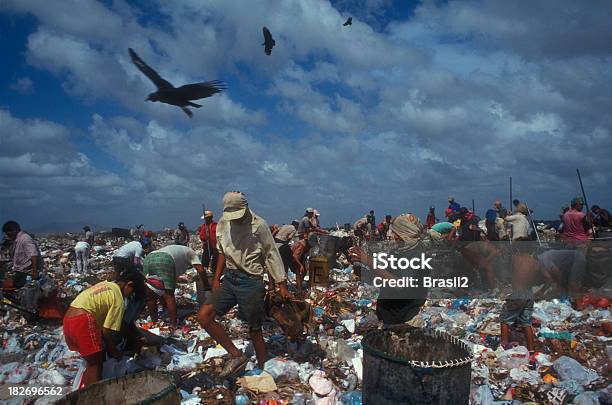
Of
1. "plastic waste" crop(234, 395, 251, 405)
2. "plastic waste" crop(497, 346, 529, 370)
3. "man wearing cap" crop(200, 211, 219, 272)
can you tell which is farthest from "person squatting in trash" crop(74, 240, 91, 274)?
"plastic waste" crop(497, 346, 529, 370)

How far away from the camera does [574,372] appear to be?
3.91 meters

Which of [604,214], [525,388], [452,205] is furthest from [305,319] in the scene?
[452,205]

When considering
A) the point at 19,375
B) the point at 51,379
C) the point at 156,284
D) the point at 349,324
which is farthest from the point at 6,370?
the point at 349,324

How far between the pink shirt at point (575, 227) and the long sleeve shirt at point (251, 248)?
5913 millimetres

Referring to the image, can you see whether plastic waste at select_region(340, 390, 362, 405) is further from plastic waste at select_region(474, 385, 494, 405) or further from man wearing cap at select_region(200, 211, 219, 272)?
man wearing cap at select_region(200, 211, 219, 272)

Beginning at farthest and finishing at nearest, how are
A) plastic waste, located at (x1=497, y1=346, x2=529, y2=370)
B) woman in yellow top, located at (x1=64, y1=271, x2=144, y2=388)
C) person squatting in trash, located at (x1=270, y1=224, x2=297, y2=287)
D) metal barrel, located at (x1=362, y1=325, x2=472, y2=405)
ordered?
person squatting in trash, located at (x1=270, y1=224, x2=297, y2=287)
plastic waste, located at (x1=497, y1=346, x2=529, y2=370)
woman in yellow top, located at (x1=64, y1=271, x2=144, y2=388)
metal barrel, located at (x1=362, y1=325, x2=472, y2=405)

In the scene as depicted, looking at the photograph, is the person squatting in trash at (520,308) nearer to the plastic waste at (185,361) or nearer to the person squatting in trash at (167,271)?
the plastic waste at (185,361)

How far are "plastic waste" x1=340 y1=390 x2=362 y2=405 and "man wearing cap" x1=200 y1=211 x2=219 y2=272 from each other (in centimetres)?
425

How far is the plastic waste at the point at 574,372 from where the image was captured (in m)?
3.84

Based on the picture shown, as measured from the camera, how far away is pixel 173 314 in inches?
213

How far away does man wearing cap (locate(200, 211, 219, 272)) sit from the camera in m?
7.50

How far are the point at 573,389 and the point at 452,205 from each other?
918 cm

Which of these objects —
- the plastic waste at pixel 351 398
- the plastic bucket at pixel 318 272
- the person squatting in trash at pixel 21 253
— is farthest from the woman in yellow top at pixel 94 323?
the plastic bucket at pixel 318 272

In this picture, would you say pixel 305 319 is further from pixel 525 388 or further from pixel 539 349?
pixel 539 349
